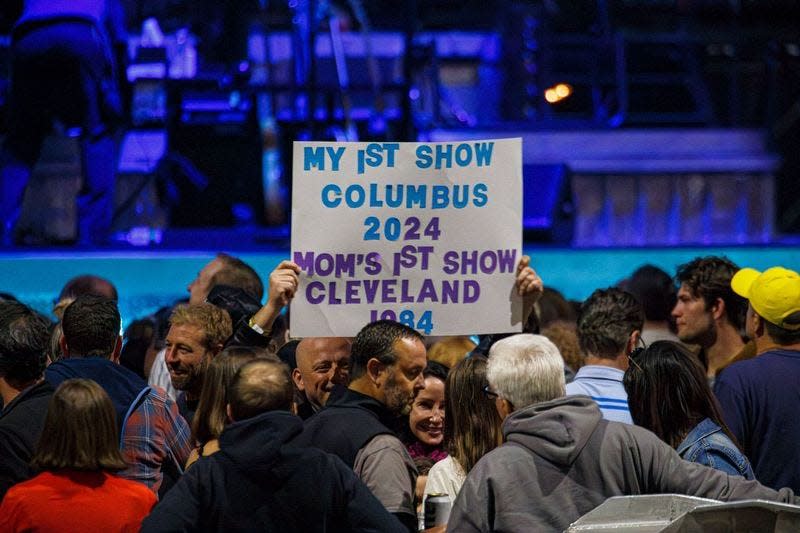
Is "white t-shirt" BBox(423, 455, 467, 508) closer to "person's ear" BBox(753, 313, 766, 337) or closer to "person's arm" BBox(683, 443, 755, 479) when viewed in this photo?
"person's arm" BBox(683, 443, 755, 479)

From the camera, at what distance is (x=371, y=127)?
11344 millimetres

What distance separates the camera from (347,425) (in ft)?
12.3

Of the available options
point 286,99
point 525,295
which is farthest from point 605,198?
point 525,295

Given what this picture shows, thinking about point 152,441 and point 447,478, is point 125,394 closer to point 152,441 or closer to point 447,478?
point 152,441

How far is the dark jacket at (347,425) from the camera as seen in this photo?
371 centimetres

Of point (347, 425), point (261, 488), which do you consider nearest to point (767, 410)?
point (347, 425)

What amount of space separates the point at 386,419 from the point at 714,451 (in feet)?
3.19

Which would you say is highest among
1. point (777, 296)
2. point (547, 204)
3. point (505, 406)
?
point (547, 204)

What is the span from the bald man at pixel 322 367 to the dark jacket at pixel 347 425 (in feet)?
2.12

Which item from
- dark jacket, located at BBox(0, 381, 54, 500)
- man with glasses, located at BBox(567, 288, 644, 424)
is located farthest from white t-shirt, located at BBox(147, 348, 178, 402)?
man with glasses, located at BBox(567, 288, 644, 424)

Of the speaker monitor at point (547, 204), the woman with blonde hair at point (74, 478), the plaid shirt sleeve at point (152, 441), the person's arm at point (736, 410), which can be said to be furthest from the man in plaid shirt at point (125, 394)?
the speaker monitor at point (547, 204)

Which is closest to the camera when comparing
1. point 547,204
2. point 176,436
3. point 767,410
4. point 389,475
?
point 389,475

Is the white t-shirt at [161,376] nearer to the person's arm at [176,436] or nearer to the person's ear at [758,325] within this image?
the person's arm at [176,436]

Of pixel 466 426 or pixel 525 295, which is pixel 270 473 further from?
pixel 525 295
